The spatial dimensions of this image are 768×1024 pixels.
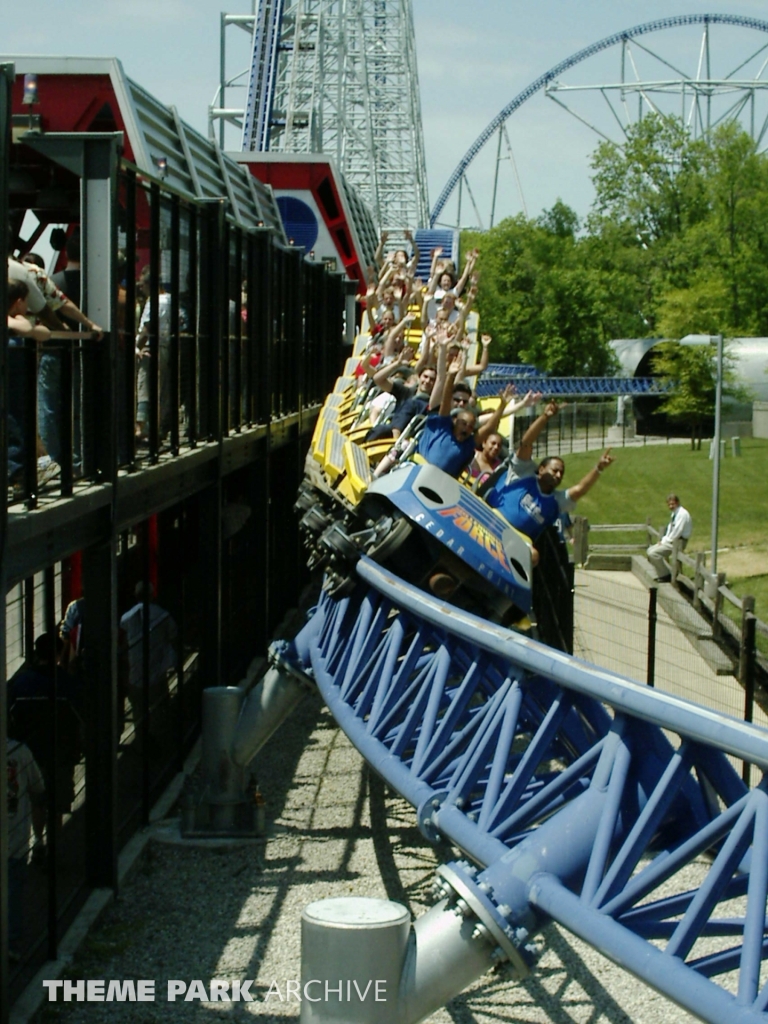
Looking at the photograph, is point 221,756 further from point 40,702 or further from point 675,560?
point 675,560

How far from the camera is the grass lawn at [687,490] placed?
1232 inches

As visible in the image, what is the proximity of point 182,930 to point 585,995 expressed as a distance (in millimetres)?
2270

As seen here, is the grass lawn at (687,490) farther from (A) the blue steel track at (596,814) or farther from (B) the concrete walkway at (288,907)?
(A) the blue steel track at (596,814)

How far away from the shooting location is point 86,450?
8023 millimetres

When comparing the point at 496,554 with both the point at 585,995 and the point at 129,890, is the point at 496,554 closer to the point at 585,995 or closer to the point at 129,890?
the point at 585,995

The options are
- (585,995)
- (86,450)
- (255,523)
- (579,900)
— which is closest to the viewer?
(579,900)

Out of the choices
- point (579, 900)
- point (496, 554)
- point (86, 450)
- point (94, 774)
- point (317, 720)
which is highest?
point (86, 450)

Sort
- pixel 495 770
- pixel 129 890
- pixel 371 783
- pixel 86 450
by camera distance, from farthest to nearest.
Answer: pixel 371 783 < pixel 129 890 < pixel 86 450 < pixel 495 770

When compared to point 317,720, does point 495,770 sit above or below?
above

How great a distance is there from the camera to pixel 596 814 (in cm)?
473

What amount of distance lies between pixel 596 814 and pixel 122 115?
48.7 ft

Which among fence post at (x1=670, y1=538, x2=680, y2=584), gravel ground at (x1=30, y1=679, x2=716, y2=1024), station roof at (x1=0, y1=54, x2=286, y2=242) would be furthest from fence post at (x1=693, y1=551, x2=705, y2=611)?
gravel ground at (x1=30, y1=679, x2=716, y2=1024)

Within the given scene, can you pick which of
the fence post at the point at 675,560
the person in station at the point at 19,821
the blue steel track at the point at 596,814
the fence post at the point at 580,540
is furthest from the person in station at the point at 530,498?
the fence post at the point at 675,560

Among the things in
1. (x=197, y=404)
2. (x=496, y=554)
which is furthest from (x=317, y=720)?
(x=496, y=554)
